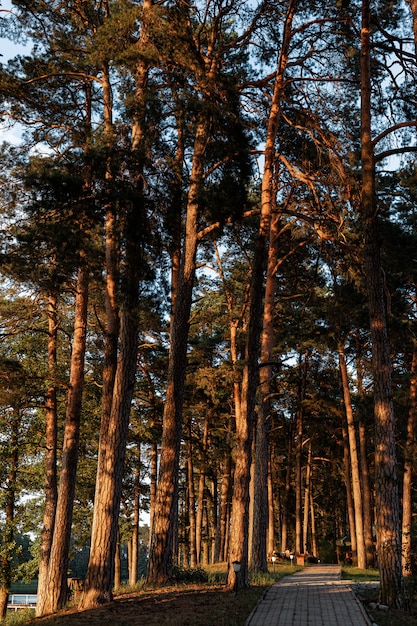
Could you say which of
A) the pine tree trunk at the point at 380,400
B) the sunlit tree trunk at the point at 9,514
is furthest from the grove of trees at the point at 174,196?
the sunlit tree trunk at the point at 9,514

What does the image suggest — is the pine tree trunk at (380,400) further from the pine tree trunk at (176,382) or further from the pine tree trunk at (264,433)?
the pine tree trunk at (264,433)

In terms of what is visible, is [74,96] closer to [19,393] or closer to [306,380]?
[19,393]

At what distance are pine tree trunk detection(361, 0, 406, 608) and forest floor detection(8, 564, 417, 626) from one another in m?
0.64

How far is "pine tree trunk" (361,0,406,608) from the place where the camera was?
32.6 feet

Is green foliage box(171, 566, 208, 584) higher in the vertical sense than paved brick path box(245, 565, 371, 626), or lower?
higher

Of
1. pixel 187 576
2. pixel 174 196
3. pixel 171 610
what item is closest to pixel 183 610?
pixel 171 610

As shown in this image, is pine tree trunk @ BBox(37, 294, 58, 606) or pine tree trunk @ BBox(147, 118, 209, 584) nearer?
pine tree trunk @ BBox(147, 118, 209, 584)

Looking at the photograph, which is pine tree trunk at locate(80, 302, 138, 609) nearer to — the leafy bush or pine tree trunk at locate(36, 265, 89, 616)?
pine tree trunk at locate(36, 265, 89, 616)

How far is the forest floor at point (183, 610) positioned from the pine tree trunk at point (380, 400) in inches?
25.1

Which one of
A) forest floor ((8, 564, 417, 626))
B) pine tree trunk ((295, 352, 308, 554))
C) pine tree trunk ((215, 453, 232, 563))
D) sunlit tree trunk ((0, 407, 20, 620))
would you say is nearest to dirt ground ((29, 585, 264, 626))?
forest floor ((8, 564, 417, 626))

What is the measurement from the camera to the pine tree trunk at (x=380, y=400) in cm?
992

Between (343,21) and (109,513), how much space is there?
11.7 m

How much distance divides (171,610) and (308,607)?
257 centimetres

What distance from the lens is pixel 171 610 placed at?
909 centimetres
